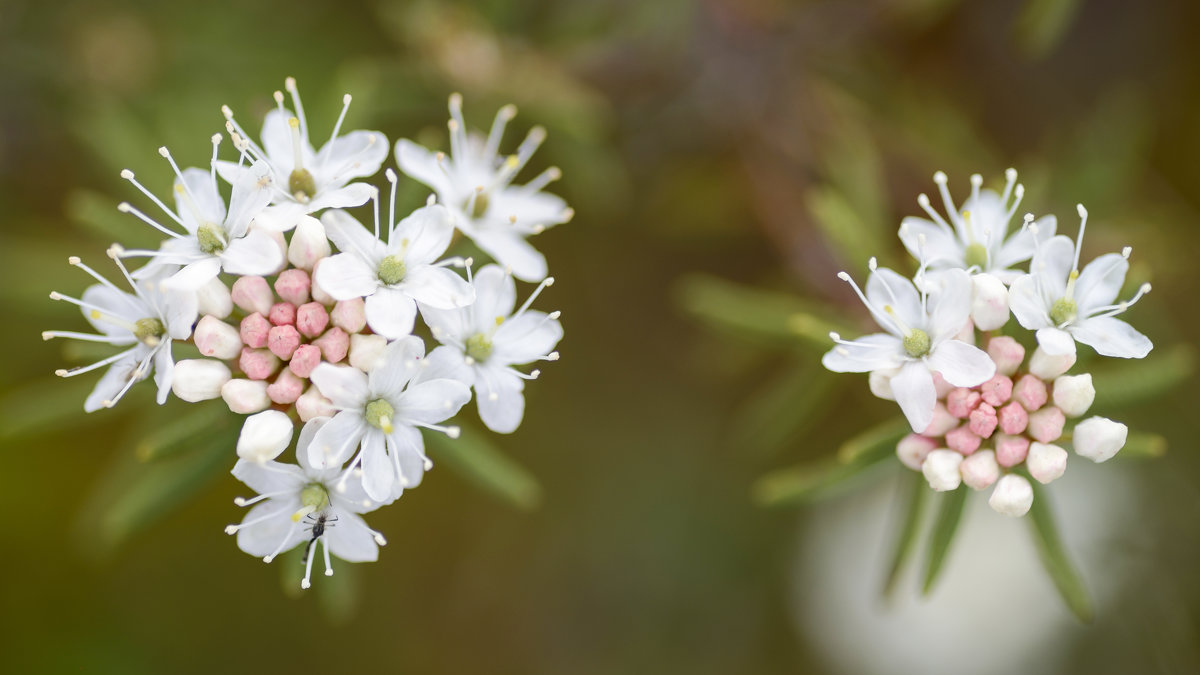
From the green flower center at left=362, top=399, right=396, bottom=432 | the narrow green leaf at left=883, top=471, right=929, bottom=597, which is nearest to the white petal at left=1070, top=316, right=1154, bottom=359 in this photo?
the narrow green leaf at left=883, top=471, right=929, bottom=597

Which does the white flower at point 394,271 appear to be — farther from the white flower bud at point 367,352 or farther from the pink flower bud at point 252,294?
the pink flower bud at point 252,294

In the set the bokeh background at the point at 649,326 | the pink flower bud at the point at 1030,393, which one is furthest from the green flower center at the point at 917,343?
the bokeh background at the point at 649,326

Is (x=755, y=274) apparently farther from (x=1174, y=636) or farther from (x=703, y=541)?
(x=1174, y=636)

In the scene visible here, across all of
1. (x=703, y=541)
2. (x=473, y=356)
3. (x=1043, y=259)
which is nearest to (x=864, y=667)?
(x=703, y=541)

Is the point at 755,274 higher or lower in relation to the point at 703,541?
higher

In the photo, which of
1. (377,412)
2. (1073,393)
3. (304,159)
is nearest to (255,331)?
(377,412)

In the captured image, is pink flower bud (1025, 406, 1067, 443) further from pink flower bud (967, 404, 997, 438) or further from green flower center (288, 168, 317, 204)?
green flower center (288, 168, 317, 204)

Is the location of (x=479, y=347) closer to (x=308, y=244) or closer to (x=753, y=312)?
(x=308, y=244)
